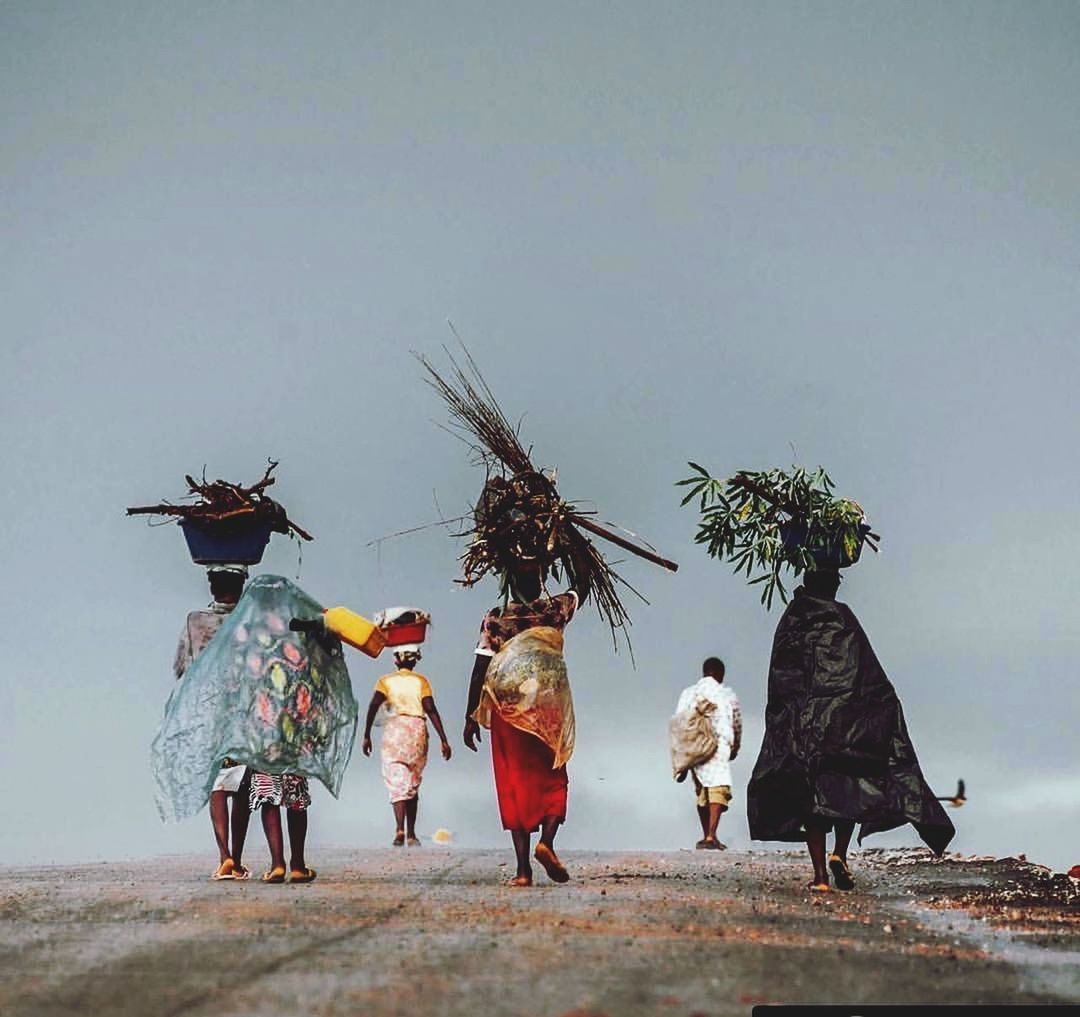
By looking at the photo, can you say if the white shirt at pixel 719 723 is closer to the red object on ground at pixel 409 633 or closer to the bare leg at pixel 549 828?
the red object on ground at pixel 409 633

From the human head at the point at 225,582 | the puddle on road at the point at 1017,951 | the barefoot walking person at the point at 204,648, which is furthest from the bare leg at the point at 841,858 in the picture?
the human head at the point at 225,582

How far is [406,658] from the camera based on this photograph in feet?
58.3

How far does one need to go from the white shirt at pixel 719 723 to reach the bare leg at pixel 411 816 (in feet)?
10.5

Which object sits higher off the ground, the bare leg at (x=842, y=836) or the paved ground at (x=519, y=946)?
the bare leg at (x=842, y=836)

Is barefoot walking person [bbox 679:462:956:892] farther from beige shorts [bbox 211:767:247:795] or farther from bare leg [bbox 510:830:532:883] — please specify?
beige shorts [bbox 211:767:247:795]

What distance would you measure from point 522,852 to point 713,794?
274 inches

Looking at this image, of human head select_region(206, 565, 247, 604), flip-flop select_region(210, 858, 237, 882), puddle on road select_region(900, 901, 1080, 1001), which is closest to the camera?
puddle on road select_region(900, 901, 1080, 1001)

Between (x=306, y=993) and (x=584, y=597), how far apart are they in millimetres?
6468

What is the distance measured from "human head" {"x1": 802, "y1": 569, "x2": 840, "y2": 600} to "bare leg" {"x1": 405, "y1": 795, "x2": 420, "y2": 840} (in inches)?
338

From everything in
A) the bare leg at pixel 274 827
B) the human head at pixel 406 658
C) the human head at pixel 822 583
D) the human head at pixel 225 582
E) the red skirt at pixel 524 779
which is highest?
the human head at pixel 406 658

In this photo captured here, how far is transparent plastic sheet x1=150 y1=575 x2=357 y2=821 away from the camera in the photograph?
10.6 metres

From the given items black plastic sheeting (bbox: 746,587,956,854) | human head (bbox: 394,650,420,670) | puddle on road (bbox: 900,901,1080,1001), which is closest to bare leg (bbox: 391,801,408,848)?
human head (bbox: 394,650,420,670)

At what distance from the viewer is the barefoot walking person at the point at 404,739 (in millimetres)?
17875

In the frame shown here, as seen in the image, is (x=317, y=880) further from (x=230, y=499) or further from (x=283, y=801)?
(x=230, y=499)
